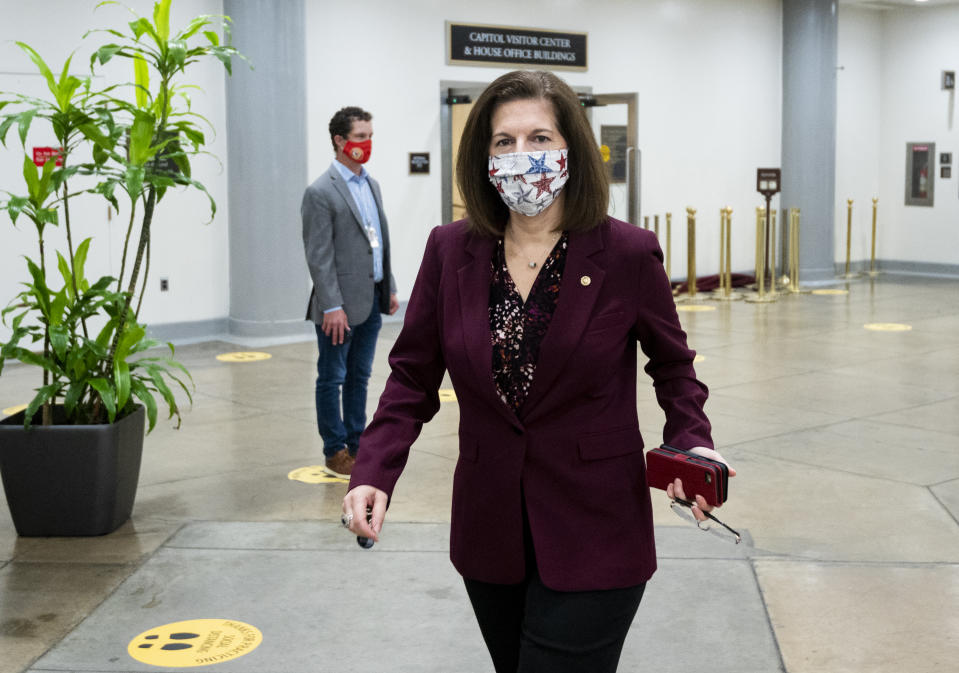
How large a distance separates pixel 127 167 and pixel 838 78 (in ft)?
Result: 42.7

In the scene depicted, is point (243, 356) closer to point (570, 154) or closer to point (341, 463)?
point (341, 463)

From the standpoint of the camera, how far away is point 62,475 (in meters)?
4.86

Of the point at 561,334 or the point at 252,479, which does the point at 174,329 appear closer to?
the point at 252,479

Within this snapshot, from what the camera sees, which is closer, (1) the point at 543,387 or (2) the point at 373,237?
(1) the point at 543,387

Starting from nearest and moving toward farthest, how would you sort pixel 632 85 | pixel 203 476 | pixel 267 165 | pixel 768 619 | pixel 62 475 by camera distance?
pixel 768 619 < pixel 62 475 < pixel 203 476 < pixel 267 165 < pixel 632 85

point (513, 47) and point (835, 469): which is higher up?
point (513, 47)

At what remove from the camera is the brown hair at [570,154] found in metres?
2.34

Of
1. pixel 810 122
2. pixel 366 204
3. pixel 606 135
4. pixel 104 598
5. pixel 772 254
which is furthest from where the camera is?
pixel 810 122

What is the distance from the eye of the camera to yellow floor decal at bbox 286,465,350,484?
19.2ft

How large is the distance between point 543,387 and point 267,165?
861 centimetres

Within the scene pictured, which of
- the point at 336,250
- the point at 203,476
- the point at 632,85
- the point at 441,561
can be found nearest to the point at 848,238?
the point at 632,85

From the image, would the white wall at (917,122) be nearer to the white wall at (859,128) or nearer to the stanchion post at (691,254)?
the white wall at (859,128)

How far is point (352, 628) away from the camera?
12.9ft

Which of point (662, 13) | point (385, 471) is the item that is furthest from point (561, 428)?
point (662, 13)
